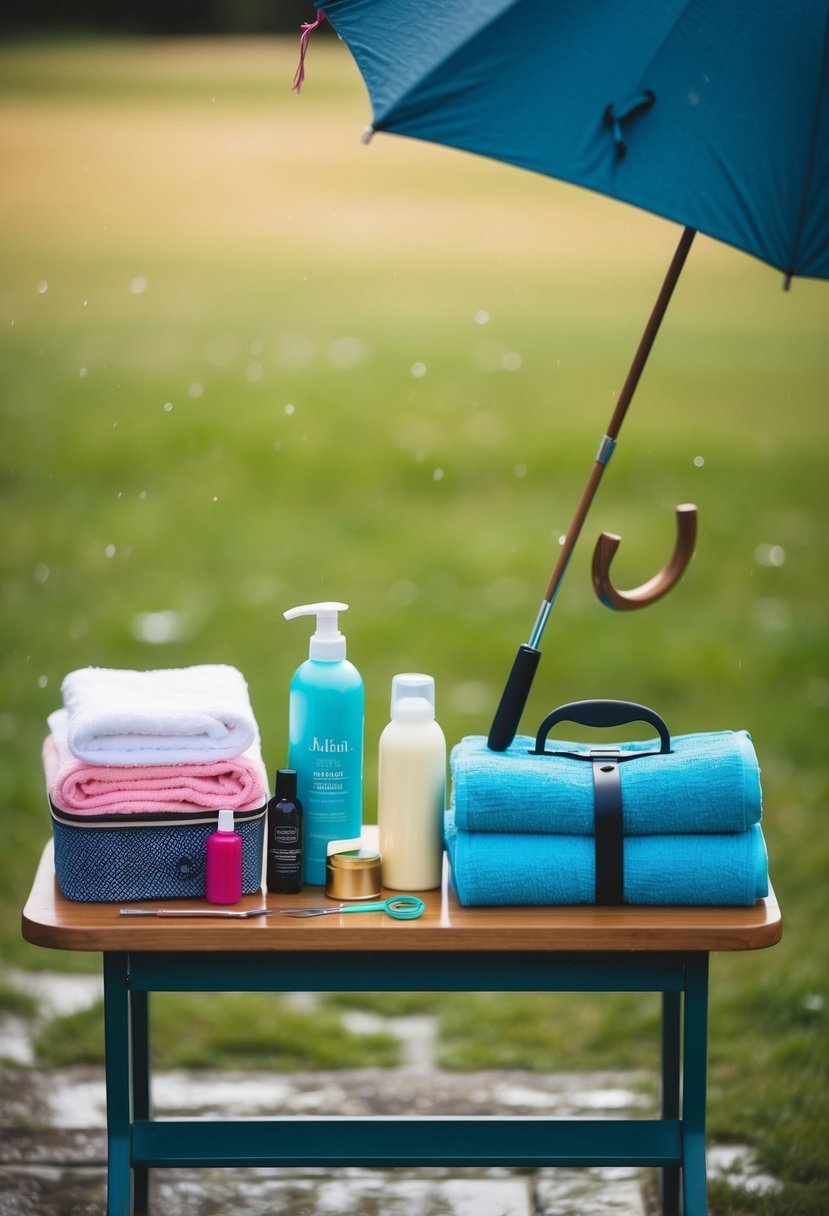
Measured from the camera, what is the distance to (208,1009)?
2934 millimetres

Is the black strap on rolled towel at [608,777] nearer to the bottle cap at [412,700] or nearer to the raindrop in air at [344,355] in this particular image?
the bottle cap at [412,700]

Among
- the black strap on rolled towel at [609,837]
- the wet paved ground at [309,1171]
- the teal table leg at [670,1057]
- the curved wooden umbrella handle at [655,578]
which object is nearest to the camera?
the black strap on rolled towel at [609,837]

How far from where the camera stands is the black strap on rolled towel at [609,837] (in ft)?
5.82

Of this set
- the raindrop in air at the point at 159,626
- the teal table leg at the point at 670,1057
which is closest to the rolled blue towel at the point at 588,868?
the teal table leg at the point at 670,1057

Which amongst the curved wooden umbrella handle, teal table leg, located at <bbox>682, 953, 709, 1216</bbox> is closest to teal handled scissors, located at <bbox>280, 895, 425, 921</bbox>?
teal table leg, located at <bbox>682, 953, 709, 1216</bbox>

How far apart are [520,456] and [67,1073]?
12.1ft

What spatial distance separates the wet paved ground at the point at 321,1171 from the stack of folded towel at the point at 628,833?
72 cm

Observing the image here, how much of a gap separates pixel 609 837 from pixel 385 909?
0.26 m

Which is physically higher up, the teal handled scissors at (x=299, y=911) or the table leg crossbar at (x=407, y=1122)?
the teal handled scissors at (x=299, y=911)

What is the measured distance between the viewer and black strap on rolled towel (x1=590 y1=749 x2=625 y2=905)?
177 cm

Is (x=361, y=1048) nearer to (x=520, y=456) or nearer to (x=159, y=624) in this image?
(x=159, y=624)

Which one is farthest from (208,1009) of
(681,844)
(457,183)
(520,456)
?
(457,183)

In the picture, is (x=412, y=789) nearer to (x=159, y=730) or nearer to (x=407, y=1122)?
(x=159, y=730)

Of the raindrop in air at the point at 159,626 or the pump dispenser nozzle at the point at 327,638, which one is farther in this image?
the raindrop in air at the point at 159,626
